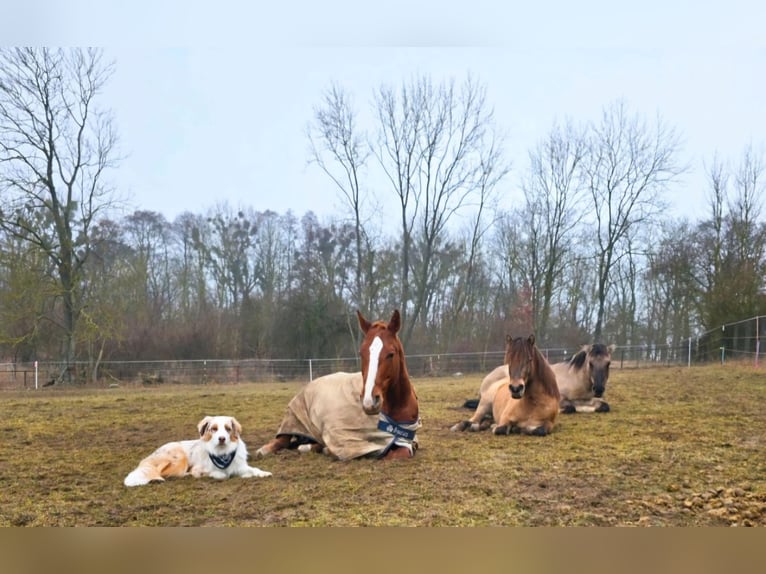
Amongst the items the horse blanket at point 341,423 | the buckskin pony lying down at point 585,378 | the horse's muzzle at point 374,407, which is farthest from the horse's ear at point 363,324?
the buckskin pony lying down at point 585,378

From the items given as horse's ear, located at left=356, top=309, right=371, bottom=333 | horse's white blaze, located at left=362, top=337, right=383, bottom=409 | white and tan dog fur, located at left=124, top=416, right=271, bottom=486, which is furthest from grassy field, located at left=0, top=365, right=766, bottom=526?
horse's ear, located at left=356, top=309, right=371, bottom=333

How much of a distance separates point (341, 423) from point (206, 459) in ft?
2.25

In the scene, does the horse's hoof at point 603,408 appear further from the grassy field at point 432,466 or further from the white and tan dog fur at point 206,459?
the white and tan dog fur at point 206,459

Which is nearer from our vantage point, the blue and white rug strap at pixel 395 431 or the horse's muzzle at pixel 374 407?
the horse's muzzle at pixel 374 407

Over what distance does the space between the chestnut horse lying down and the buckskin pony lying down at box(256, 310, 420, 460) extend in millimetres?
603

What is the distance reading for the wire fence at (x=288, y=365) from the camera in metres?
2.97

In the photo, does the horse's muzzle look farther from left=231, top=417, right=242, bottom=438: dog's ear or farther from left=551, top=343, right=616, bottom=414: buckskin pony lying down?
left=551, top=343, right=616, bottom=414: buckskin pony lying down

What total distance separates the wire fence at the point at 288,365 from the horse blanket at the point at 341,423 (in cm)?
10

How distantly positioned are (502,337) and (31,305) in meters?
2.63

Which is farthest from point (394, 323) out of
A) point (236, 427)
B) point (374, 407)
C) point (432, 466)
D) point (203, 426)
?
point (203, 426)

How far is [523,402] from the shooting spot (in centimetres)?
340

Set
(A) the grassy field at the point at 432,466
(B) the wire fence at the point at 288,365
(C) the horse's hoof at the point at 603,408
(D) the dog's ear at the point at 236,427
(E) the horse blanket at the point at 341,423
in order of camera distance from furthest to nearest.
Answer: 1. (C) the horse's hoof at the point at 603,408
2. (B) the wire fence at the point at 288,365
3. (E) the horse blanket at the point at 341,423
4. (D) the dog's ear at the point at 236,427
5. (A) the grassy field at the point at 432,466

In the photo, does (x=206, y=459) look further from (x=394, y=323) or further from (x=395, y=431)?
(x=394, y=323)

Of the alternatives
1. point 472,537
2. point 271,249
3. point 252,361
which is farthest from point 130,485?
point 472,537
